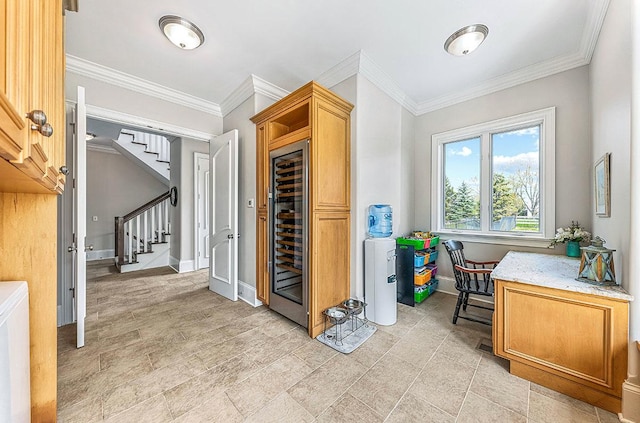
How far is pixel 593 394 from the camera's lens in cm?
156

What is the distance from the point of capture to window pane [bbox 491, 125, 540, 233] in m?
2.94

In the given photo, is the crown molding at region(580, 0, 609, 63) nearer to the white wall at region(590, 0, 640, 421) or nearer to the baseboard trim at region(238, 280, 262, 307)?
the white wall at region(590, 0, 640, 421)

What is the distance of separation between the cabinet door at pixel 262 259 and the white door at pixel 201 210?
Result: 240 centimetres

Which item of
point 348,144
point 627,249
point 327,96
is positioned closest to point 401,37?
point 327,96

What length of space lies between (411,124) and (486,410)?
3469mm

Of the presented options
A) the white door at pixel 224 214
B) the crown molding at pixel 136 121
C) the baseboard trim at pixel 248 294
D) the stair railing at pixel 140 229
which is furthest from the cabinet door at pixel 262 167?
the stair railing at pixel 140 229

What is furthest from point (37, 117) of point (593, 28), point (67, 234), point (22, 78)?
point (593, 28)

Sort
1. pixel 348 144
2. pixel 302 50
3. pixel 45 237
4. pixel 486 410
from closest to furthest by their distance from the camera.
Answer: pixel 45 237
pixel 486 410
pixel 302 50
pixel 348 144

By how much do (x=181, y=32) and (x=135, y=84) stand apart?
1.32 metres

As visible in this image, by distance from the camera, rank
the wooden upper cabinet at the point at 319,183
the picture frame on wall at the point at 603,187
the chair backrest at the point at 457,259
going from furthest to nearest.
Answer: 1. the chair backrest at the point at 457,259
2. the wooden upper cabinet at the point at 319,183
3. the picture frame on wall at the point at 603,187

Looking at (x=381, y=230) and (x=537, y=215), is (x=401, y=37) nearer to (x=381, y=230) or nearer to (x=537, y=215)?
(x=381, y=230)

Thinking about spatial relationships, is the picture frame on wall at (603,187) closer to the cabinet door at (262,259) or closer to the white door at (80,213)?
the cabinet door at (262,259)

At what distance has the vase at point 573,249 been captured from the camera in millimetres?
2475

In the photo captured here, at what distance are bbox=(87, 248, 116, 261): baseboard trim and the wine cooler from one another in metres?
5.67
